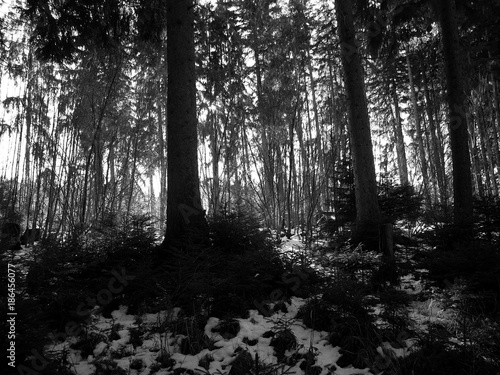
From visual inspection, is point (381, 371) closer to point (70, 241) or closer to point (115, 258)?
point (115, 258)

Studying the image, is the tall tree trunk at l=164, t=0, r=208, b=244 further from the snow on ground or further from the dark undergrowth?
the snow on ground

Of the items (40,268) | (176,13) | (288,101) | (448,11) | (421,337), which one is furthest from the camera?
(288,101)

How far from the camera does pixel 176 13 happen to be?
543cm

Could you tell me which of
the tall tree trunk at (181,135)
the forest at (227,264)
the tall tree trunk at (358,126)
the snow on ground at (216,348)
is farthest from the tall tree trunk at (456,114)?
the tall tree trunk at (181,135)

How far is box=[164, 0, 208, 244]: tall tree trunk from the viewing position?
4.97 meters

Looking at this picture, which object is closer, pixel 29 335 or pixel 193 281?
pixel 29 335

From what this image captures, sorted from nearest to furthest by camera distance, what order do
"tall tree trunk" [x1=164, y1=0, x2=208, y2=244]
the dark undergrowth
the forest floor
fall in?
the dark undergrowth < the forest floor < "tall tree trunk" [x1=164, y1=0, x2=208, y2=244]

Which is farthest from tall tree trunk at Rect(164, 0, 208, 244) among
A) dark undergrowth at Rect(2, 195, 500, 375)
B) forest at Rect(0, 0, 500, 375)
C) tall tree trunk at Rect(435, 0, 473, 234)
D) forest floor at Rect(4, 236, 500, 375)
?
tall tree trunk at Rect(435, 0, 473, 234)

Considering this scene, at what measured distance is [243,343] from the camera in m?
3.08

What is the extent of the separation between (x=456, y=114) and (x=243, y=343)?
613 cm

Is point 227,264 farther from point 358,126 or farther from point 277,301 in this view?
point 358,126

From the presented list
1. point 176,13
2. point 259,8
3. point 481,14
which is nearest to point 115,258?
point 176,13

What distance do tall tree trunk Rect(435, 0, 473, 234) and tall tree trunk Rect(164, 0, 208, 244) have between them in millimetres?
4930

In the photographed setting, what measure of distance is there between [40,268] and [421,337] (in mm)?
3862
